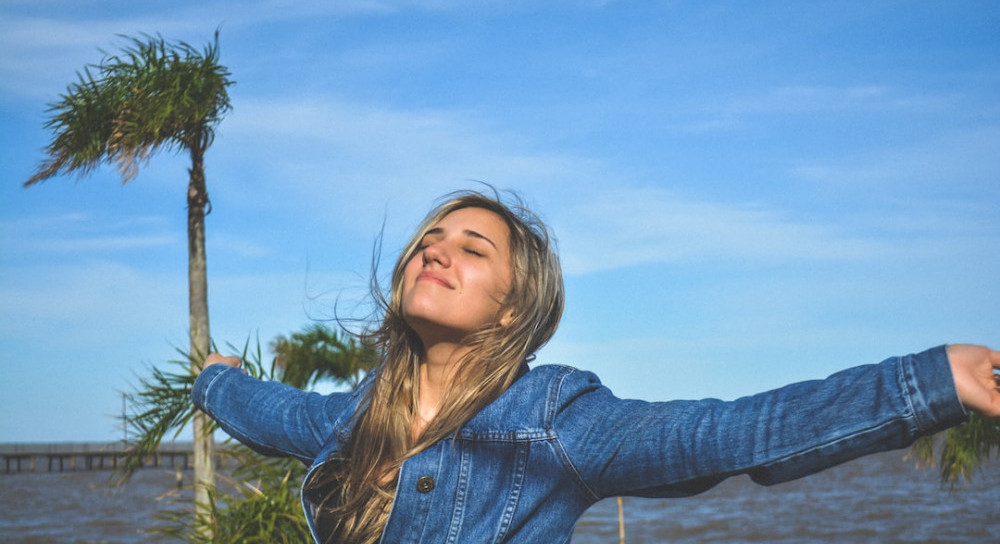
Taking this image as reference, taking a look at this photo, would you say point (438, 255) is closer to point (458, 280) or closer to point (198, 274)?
point (458, 280)

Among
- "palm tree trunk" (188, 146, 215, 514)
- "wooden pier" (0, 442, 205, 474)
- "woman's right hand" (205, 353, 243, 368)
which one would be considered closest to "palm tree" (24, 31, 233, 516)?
"palm tree trunk" (188, 146, 215, 514)

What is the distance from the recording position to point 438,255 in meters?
2.13

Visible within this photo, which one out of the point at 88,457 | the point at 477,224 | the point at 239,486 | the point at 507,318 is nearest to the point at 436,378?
the point at 507,318

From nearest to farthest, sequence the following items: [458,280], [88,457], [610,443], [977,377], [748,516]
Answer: [977,377] < [610,443] < [458,280] < [748,516] < [88,457]

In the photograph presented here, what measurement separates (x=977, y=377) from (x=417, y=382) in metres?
1.19

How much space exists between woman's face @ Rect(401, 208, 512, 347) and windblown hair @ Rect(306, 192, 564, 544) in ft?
0.10

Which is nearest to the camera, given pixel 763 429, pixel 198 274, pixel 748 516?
pixel 763 429

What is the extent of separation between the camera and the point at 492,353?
6.75 feet

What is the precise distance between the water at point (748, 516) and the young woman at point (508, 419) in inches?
606

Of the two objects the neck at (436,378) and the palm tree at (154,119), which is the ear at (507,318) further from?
the palm tree at (154,119)

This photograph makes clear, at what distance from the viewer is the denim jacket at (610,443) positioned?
152 centimetres

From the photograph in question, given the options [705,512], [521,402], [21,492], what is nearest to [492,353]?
[521,402]

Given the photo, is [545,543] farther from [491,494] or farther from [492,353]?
[492,353]

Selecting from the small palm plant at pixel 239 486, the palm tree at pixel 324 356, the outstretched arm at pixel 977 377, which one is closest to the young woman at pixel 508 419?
the outstretched arm at pixel 977 377
